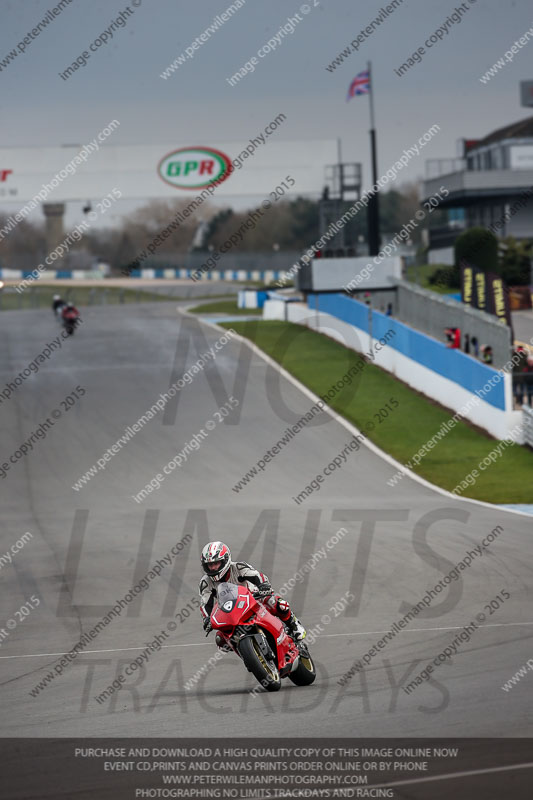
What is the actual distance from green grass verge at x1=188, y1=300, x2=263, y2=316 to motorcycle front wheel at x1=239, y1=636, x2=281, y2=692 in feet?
140

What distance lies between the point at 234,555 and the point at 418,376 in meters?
16.8

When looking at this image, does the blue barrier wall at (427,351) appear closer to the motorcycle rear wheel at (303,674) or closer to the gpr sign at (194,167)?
the gpr sign at (194,167)

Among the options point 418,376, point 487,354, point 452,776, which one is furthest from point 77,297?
point 452,776

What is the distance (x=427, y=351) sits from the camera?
30.5m

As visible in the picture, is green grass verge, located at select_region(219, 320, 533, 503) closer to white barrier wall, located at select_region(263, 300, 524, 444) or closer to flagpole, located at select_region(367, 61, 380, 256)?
white barrier wall, located at select_region(263, 300, 524, 444)

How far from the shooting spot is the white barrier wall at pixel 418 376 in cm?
2552

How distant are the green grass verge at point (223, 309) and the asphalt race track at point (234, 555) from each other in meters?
19.3

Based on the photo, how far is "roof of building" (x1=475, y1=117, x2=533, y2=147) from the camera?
71250 mm

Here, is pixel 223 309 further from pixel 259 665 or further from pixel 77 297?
pixel 259 665


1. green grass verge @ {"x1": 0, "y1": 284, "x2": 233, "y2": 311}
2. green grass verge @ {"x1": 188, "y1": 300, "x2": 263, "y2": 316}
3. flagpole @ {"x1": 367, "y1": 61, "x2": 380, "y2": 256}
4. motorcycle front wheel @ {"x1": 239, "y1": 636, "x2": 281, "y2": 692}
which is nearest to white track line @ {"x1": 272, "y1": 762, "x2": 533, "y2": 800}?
motorcycle front wheel @ {"x1": 239, "y1": 636, "x2": 281, "y2": 692}

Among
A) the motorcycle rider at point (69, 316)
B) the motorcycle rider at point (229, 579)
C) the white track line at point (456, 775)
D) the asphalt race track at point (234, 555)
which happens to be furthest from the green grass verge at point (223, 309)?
the white track line at point (456, 775)

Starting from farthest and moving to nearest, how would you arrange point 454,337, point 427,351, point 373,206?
point 373,206 → point 427,351 → point 454,337

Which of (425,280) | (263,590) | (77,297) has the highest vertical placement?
(263,590)

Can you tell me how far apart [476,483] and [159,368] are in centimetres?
1590
